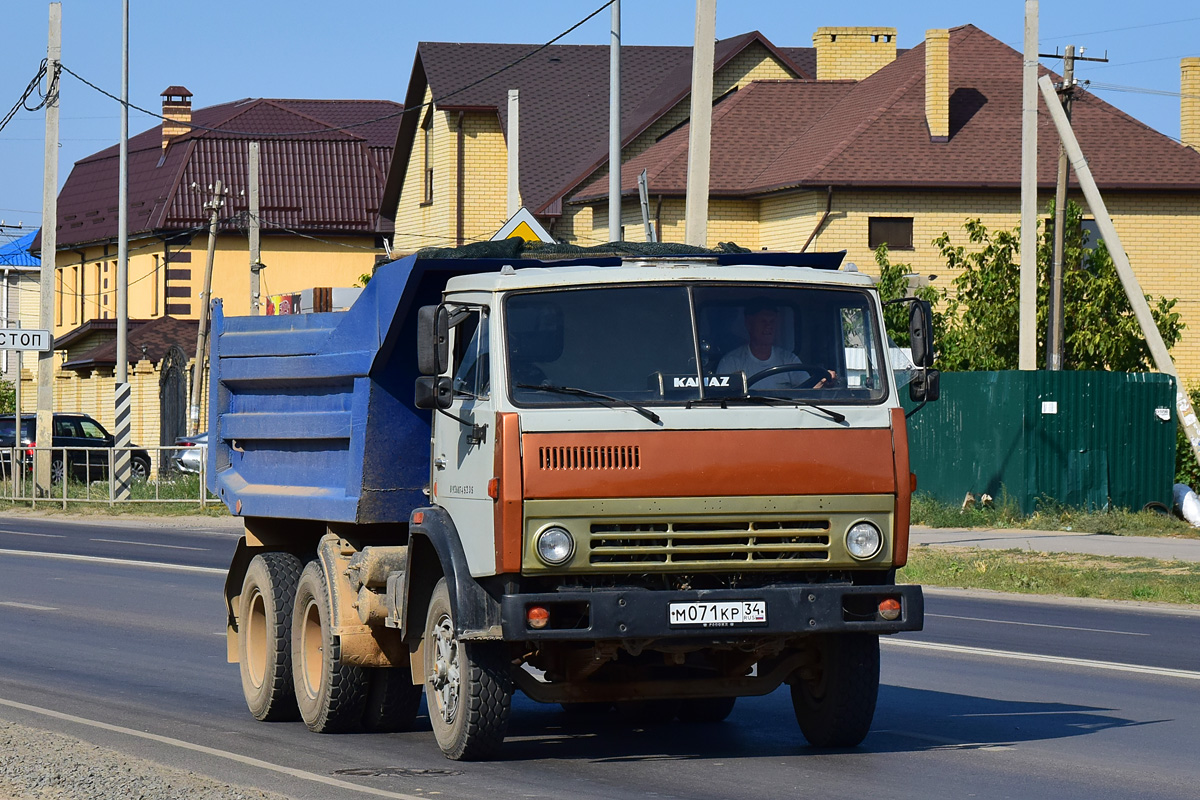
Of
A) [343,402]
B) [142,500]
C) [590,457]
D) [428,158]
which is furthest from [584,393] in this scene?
[428,158]

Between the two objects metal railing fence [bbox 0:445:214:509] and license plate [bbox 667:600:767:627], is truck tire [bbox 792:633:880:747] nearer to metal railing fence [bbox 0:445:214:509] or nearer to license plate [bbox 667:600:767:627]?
license plate [bbox 667:600:767:627]

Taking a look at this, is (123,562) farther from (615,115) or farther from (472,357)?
(472,357)

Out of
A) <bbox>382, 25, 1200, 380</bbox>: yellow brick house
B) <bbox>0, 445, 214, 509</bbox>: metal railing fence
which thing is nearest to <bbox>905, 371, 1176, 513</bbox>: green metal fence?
<bbox>382, 25, 1200, 380</bbox>: yellow brick house

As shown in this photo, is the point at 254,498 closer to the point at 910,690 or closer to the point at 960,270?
the point at 910,690

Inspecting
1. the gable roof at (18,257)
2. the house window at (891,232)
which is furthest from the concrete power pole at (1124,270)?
the gable roof at (18,257)

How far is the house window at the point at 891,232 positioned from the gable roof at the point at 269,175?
24.8 metres

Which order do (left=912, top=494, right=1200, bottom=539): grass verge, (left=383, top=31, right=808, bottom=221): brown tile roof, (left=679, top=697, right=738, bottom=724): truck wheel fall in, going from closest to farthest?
(left=679, top=697, right=738, bottom=724): truck wheel, (left=912, top=494, right=1200, bottom=539): grass verge, (left=383, top=31, right=808, bottom=221): brown tile roof

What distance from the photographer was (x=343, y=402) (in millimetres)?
9906

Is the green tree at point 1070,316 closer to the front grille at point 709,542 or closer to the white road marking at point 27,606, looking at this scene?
the white road marking at point 27,606

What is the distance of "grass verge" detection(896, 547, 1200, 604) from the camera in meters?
19.6

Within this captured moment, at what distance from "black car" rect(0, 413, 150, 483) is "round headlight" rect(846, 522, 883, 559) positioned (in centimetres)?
2921

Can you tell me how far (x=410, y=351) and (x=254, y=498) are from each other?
2.03 meters

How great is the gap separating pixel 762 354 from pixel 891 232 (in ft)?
114

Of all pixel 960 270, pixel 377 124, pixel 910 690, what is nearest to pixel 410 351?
pixel 910 690
